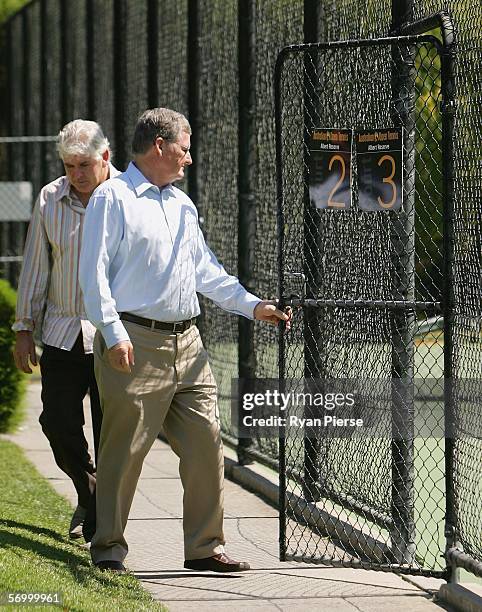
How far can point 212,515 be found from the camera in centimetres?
580

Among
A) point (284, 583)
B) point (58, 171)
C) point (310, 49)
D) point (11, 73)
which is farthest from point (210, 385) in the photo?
point (11, 73)

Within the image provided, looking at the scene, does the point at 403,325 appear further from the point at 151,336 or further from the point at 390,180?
the point at 151,336

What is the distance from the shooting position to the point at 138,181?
5.62 m

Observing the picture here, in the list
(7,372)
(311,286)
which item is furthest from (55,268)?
(7,372)

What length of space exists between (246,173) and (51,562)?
356 cm

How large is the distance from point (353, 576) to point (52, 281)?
1978mm

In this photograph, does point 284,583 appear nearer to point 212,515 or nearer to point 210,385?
point 212,515

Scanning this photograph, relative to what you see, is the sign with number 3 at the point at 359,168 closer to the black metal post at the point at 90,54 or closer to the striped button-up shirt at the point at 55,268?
the striped button-up shirt at the point at 55,268

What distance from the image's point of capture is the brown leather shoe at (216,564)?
5.82 m

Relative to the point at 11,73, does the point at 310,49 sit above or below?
below

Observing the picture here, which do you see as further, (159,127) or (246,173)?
(246,173)

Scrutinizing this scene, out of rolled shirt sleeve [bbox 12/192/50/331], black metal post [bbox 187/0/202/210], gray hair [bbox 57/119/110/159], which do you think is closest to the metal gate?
gray hair [bbox 57/119/110/159]

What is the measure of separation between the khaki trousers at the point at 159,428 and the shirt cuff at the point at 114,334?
188 millimetres

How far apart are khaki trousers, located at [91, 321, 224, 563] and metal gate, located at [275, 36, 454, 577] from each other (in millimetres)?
349
